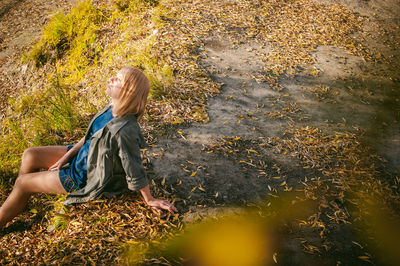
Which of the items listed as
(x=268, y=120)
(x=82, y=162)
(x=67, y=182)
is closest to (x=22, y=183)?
(x=67, y=182)

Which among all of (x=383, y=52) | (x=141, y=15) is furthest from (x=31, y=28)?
(x=383, y=52)

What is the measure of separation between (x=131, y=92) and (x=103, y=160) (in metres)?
0.63

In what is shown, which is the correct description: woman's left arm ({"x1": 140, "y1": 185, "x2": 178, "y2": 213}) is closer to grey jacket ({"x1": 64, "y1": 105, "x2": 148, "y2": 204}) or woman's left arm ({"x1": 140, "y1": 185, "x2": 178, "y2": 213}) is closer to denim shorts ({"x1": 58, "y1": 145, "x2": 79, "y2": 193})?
grey jacket ({"x1": 64, "y1": 105, "x2": 148, "y2": 204})

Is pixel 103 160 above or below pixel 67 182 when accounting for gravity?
above

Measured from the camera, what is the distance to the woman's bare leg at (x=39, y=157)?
2633 millimetres

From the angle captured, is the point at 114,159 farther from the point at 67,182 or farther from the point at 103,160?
the point at 67,182

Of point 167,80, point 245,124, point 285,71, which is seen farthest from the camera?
point 285,71

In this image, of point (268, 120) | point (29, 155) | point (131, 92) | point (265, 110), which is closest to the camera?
point (131, 92)

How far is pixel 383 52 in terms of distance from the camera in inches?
239

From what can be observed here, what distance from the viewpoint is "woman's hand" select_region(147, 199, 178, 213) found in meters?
2.42

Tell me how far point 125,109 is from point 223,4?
19.2 feet

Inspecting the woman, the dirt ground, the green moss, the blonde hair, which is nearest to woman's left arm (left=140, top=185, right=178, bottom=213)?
the woman

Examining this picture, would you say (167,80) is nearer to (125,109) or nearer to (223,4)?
(125,109)

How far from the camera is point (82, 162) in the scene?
2410 mm
